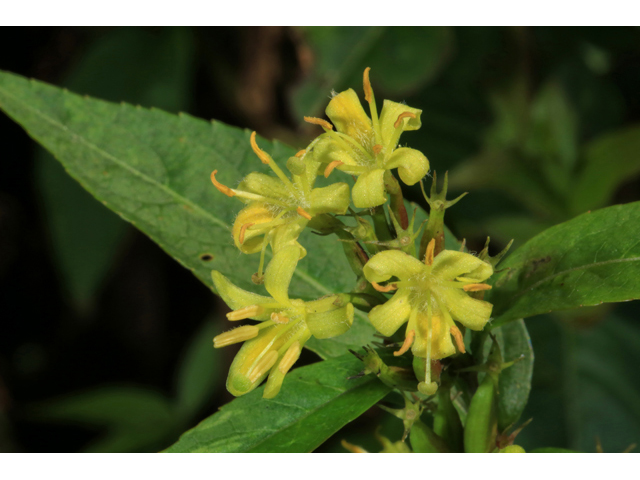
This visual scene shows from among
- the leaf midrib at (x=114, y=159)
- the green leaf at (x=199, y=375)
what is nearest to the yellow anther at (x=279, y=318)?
the leaf midrib at (x=114, y=159)

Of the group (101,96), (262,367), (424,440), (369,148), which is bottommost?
(424,440)

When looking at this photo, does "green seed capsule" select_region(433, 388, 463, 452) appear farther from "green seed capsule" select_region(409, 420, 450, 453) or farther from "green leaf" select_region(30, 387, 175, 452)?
"green leaf" select_region(30, 387, 175, 452)

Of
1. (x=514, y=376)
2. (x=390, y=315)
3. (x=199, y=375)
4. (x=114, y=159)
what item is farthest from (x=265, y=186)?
(x=199, y=375)

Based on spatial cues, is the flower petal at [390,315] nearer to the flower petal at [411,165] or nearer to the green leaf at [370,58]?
the flower petal at [411,165]

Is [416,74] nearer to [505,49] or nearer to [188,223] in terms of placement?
[505,49]

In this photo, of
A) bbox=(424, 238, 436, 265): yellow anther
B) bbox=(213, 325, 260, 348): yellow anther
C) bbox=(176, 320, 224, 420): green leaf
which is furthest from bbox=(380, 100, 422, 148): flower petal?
bbox=(176, 320, 224, 420): green leaf

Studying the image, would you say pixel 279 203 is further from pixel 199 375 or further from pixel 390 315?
pixel 199 375

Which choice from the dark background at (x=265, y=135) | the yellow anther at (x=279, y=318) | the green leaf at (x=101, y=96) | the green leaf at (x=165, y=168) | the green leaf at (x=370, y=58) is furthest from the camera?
the green leaf at (x=101, y=96)

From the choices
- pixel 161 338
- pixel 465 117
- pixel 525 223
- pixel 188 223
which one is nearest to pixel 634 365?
pixel 525 223
